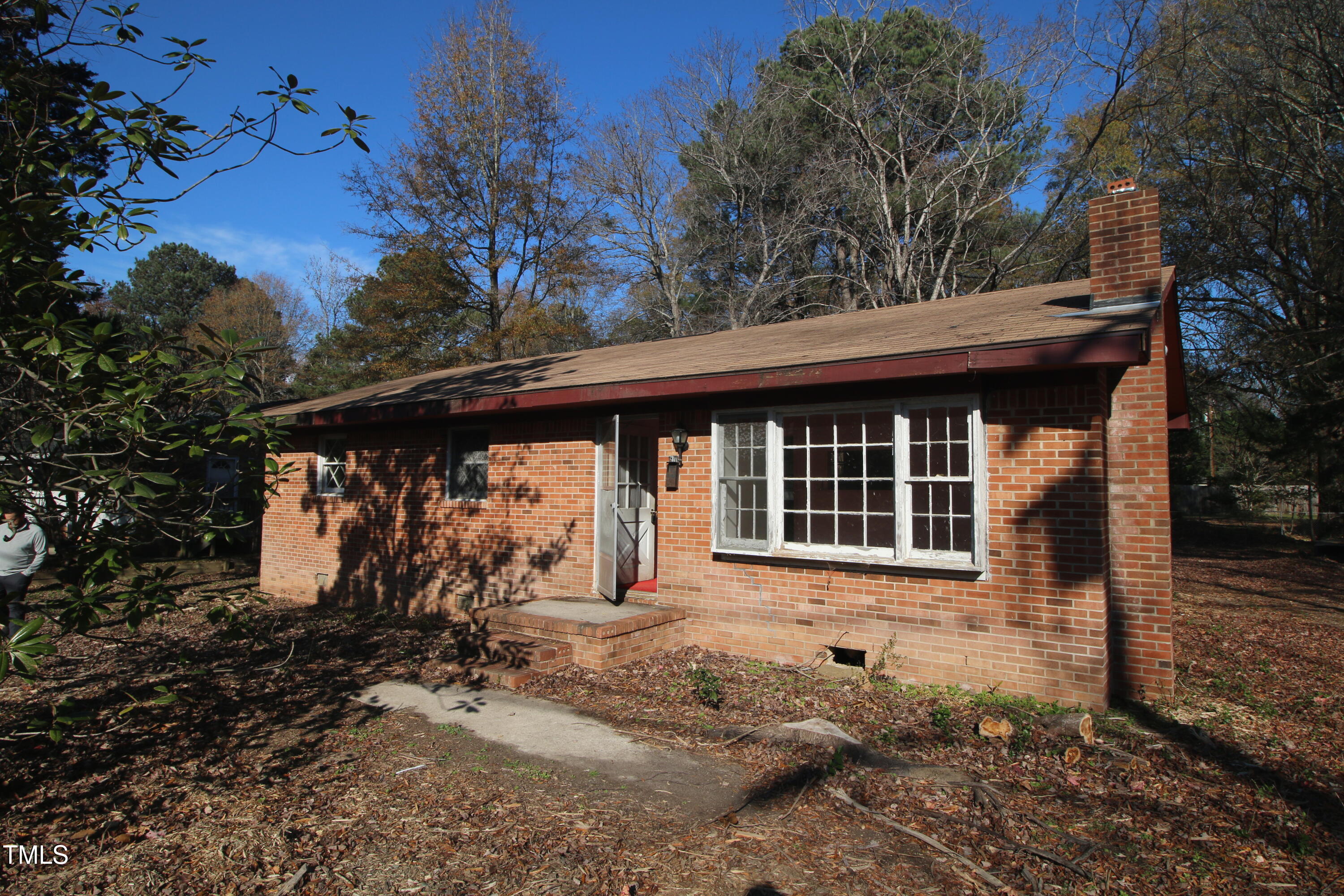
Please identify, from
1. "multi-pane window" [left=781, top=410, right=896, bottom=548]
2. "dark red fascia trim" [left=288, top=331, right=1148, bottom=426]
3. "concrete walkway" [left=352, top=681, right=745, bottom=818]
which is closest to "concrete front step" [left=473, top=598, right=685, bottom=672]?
"concrete walkway" [left=352, top=681, right=745, bottom=818]

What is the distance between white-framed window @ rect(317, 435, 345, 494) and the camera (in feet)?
39.1

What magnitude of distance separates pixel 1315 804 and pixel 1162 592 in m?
2.14

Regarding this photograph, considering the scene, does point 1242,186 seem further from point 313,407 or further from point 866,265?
point 313,407

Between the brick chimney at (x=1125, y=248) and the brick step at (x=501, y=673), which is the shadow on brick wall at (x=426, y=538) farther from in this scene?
the brick chimney at (x=1125, y=248)

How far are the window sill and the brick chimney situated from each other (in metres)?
2.72

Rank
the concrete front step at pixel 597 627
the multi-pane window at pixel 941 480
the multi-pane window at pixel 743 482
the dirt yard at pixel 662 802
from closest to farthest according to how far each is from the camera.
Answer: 1. the dirt yard at pixel 662 802
2. the multi-pane window at pixel 941 480
3. the concrete front step at pixel 597 627
4. the multi-pane window at pixel 743 482

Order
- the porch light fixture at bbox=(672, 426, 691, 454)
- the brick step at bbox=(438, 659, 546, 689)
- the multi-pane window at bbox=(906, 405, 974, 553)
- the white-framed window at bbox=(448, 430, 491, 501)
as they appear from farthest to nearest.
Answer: the white-framed window at bbox=(448, 430, 491, 501)
the porch light fixture at bbox=(672, 426, 691, 454)
the brick step at bbox=(438, 659, 546, 689)
the multi-pane window at bbox=(906, 405, 974, 553)

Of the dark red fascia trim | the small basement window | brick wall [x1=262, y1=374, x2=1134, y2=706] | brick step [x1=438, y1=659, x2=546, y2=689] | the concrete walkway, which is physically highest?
the dark red fascia trim

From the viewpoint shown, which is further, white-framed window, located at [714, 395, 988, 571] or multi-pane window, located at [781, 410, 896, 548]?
multi-pane window, located at [781, 410, 896, 548]

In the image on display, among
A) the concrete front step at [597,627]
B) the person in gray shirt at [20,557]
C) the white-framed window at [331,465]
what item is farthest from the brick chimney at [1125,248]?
the white-framed window at [331,465]

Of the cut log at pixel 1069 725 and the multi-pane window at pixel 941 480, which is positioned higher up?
Answer: the multi-pane window at pixel 941 480

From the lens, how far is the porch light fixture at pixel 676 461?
26.5ft

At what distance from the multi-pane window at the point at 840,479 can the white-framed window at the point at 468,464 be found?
4.42 m

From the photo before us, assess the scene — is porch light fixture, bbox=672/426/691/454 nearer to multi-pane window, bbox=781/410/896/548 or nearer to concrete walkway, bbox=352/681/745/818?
multi-pane window, bbox=781/410/896/548
